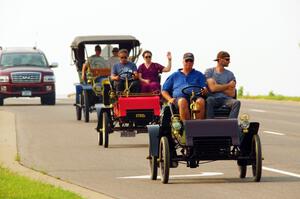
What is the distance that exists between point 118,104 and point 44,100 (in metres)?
23.5

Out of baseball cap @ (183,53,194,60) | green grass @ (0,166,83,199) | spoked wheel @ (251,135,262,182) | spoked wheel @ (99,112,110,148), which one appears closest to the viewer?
green grass @ (0,166,83,199)

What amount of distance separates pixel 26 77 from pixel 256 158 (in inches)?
1226

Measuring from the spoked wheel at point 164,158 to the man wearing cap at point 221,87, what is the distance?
39.3 inches

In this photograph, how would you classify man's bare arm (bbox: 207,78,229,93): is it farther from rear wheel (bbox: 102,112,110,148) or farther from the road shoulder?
rear wheel (bbox: 102,112,110,148)

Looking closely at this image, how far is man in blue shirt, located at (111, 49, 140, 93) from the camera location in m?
27.3

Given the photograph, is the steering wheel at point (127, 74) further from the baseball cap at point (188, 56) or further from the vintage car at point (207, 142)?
the vintage car at point (207, 142)

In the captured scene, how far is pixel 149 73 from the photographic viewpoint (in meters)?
27.7

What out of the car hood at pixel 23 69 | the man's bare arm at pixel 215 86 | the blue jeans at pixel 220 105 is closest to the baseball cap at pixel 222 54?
the man's bare arm at pixel 215 86

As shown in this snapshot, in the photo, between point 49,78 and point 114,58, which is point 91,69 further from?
point 49,78

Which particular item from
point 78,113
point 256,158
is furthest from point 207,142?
point 78,113

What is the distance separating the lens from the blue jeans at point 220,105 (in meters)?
18.9

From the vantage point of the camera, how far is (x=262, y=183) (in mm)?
17547

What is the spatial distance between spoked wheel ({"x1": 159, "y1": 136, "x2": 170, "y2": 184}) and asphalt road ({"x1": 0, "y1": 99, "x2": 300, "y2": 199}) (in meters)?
0.13

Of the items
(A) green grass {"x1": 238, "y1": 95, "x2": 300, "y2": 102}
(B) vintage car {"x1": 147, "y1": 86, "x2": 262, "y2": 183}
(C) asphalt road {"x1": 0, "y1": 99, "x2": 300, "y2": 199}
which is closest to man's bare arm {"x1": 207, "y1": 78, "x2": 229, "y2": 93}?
(B) vintage car {"x1": 147, "y1": 86, "x2": 262, "y2": 183}
